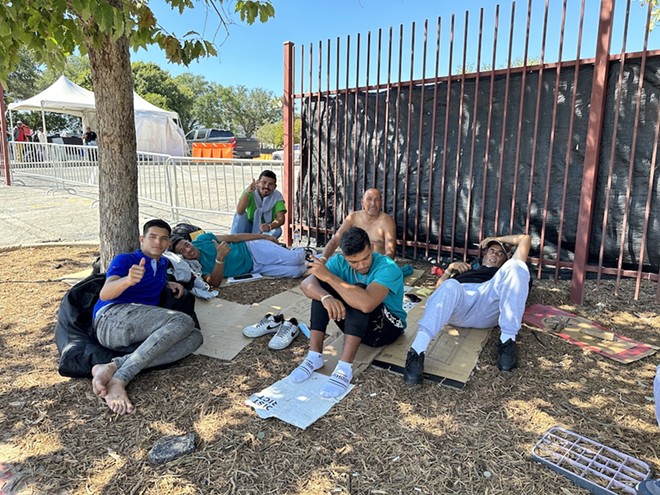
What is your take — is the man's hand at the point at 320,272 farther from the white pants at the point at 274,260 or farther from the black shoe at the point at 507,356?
the white pants at the point at 274,260

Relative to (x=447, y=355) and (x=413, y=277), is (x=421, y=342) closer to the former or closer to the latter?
(x=447, y=355)

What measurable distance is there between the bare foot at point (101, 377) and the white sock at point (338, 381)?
4.14 ft

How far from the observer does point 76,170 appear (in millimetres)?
11711

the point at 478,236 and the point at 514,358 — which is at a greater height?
the point at 478,236

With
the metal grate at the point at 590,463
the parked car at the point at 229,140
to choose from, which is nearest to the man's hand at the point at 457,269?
the metal grate at the point at 590,463

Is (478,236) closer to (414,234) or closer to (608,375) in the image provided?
(414,234)

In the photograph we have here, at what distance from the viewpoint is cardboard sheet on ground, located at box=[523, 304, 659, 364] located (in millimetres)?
3439

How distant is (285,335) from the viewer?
359 cm

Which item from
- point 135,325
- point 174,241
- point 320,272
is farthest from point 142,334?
point 174,241

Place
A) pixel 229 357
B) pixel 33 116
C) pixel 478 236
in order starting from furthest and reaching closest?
pixel 33 116
pixel 478 236
pixel 229 357

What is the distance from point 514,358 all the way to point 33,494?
282 cm

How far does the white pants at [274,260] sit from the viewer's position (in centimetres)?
545

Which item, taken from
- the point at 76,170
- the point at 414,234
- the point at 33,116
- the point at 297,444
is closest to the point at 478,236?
the point at 414,234

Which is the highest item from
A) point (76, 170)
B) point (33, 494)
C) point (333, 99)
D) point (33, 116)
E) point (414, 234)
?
point (33, 116)
